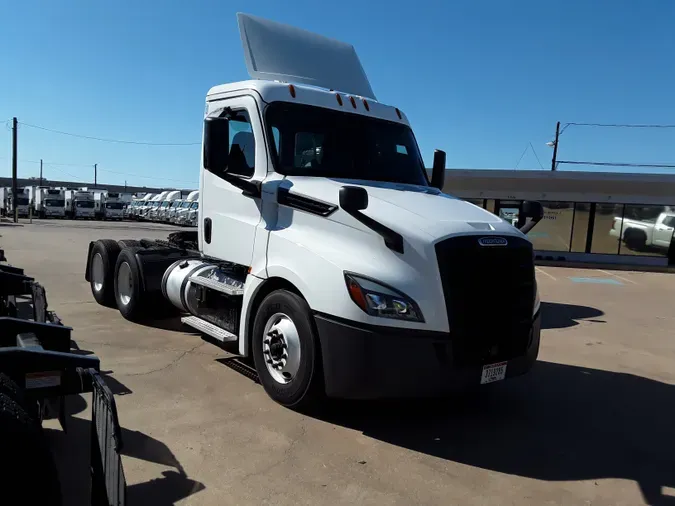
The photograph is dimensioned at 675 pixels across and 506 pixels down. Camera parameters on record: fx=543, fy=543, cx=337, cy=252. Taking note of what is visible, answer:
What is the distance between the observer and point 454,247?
403 centimetres

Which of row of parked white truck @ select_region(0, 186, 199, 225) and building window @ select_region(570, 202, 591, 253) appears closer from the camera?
building window @ select_region(570, 202, 591, 253)

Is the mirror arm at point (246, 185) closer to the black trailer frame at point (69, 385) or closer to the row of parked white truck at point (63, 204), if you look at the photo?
the black trailer frame at point (69, 385)

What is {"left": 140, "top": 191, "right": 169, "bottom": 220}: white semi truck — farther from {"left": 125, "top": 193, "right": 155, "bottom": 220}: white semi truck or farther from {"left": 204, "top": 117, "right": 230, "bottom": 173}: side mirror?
{"left": 204, "top": 117, "right": 230, "bottom": 173}: side mirror

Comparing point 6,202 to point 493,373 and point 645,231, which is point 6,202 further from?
point 493,373

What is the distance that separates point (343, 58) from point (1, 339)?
5.03m

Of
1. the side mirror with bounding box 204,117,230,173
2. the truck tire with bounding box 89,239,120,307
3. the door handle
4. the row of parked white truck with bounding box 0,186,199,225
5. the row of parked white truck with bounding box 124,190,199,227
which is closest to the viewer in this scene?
the side mirror with bounding box 204,117,230,173

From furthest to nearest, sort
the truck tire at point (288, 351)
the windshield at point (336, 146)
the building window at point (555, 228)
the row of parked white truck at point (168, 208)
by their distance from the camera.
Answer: the row of parked white truck at point (168, 208)
the building window at point (555, 228)
the windshield at point (336, 146)
the truck tire at point (288, 351)

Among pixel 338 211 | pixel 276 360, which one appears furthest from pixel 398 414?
pixel 338 211

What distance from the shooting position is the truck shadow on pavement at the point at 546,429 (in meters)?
3.91

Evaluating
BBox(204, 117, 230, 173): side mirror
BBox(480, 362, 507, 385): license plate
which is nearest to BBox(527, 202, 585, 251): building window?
BBox(480, 362, 507, 385): license plate

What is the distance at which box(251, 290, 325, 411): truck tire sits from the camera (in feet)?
13.8

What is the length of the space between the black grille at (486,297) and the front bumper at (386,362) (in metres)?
0.13

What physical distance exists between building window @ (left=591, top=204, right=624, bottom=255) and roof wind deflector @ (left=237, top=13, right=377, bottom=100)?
17481 mm

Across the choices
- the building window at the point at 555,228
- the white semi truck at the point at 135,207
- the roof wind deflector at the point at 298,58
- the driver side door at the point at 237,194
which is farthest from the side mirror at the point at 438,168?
the white semi truck at the point at 135,207
